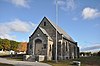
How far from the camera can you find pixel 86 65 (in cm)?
3250

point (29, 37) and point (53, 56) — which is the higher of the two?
point (29, 37)

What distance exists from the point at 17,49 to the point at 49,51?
52.9 m

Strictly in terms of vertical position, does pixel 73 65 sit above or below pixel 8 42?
below

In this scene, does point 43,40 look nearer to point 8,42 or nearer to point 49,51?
point 49,51

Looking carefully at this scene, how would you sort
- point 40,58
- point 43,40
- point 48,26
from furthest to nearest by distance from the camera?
point 48,26, point 43,40, point 40,58

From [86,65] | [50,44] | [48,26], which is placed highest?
[48,26]

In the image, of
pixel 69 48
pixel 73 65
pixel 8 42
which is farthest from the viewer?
pixel 8 42

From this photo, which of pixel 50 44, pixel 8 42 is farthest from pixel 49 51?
pixel 8 42

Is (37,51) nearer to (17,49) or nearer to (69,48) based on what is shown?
(69,48)

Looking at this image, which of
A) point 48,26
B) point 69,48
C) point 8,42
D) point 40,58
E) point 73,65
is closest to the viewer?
point 73,65

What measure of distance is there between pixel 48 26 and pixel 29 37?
5900 mm

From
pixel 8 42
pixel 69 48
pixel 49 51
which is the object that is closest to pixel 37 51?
pixel 49 51

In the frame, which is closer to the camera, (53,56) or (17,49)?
(53,56)

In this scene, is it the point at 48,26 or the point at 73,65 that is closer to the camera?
the point at 73,65
